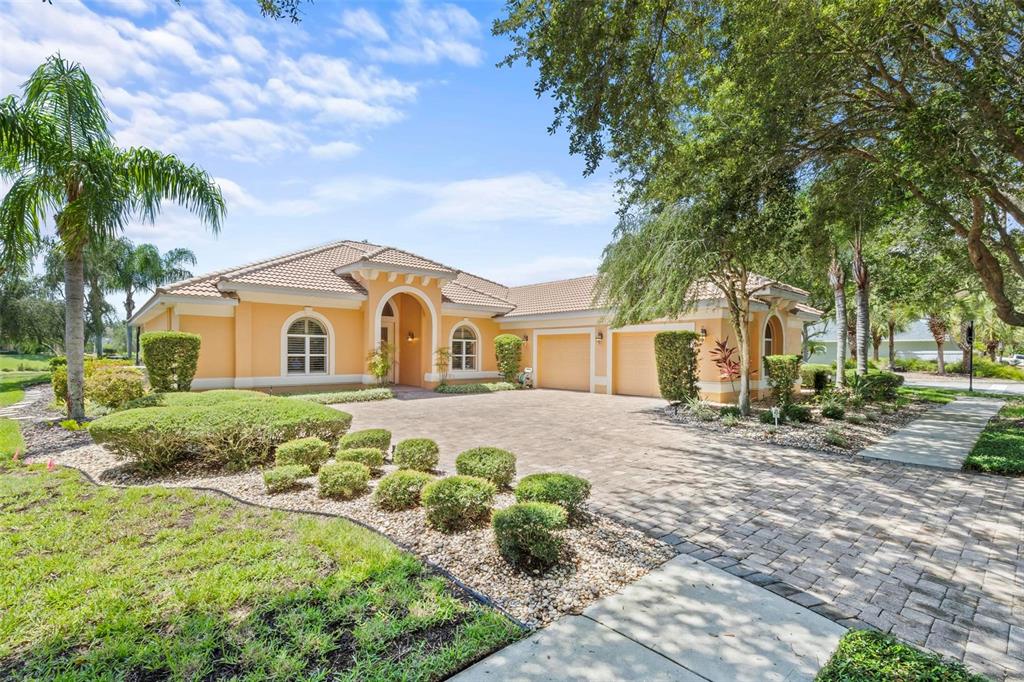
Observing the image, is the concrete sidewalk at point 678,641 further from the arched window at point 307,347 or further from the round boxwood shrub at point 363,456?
the arched window at point 307,347

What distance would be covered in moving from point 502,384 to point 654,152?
1337 cm

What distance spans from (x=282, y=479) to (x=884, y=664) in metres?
6.11

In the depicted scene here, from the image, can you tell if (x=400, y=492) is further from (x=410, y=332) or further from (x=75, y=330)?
(x=410, y=332)

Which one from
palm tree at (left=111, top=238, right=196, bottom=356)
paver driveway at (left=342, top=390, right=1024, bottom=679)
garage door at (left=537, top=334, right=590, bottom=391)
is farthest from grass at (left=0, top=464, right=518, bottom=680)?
palm tree at (left=111, top=238, right=196, bottom=356)

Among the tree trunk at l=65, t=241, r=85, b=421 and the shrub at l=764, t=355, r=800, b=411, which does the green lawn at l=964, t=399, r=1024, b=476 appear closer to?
the shrub at l=764, t=355, r=800, b=411

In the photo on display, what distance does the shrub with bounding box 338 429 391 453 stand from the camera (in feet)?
22.6

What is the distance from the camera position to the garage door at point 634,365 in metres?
17.8

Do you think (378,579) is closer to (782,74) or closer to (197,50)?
(197,50)

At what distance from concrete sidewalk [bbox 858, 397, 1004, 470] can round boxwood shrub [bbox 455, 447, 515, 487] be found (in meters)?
7.15

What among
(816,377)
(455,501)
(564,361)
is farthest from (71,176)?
(816,377)

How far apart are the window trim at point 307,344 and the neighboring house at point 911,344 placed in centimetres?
4533

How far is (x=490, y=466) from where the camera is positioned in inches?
228

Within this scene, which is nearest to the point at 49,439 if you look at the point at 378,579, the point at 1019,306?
the point at 378,579

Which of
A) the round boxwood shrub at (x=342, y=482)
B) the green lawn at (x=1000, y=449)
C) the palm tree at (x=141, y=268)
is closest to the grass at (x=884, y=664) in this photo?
the round boxwood shrub at (x=342, y=482)
